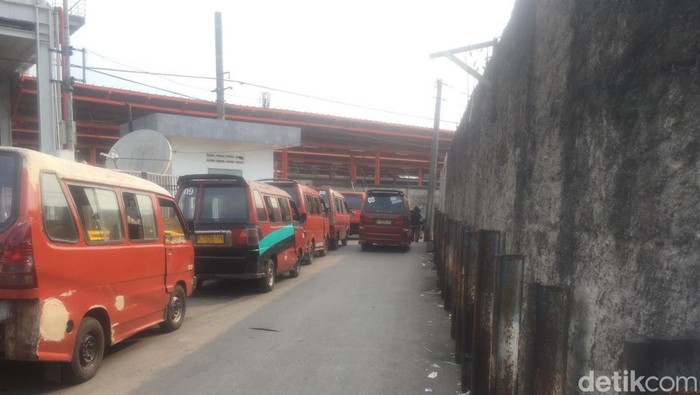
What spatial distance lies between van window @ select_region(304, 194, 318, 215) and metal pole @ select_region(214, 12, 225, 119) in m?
7.94

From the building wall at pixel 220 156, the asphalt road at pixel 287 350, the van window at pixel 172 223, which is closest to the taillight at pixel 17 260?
the asphalt road at pixel 287 350

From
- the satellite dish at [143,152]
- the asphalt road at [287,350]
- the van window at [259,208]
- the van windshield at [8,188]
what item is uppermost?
the satellite dish at [143,152]

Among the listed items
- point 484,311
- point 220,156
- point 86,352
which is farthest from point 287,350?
point 220,156

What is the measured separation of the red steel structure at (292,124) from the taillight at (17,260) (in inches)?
775

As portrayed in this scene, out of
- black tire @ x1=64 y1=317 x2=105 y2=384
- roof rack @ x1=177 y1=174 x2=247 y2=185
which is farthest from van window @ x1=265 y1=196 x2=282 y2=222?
black tire @ x1=64 y1=317 x2=105 y2=384

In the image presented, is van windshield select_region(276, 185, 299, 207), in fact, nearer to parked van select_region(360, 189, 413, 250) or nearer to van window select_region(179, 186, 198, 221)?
parked van select_region(360, 189, 413, 250)

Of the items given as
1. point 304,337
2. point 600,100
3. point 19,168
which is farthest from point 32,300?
point 600,100

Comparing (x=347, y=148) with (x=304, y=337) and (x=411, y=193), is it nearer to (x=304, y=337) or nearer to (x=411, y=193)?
(x=411, y=193)

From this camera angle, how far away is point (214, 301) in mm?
8156

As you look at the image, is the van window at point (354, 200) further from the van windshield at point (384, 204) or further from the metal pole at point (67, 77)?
the metal pole at point (67, 77)

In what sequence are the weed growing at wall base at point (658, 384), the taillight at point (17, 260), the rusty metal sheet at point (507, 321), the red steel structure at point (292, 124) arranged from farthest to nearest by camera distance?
the red steel structure at point (292, 124), the taillight at point (17, 260), the rusty metal sheet at point (507, 321), the weed growing at wall base at point (658, 384)

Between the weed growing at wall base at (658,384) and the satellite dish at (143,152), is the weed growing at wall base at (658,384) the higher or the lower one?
the lower one

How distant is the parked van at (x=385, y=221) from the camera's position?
1623cm

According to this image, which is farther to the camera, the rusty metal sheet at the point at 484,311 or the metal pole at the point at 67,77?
the metal pole at the point at 67,77
